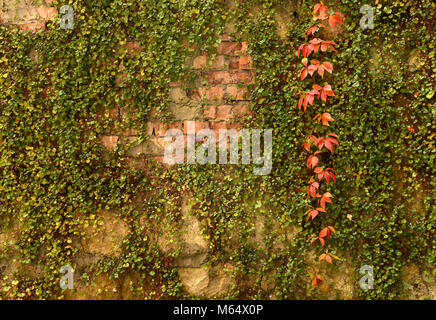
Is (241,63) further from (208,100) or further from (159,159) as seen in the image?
(159,159)

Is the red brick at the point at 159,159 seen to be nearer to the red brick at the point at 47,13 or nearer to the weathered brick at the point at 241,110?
the weathered brick at the point at 241,110

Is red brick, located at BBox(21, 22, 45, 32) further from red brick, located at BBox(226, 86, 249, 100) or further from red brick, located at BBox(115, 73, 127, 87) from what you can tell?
red brick, located at BBox(226, 86, 249, 100)

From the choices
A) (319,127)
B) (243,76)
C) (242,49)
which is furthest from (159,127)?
(319,127)

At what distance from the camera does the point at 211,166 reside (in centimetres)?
274

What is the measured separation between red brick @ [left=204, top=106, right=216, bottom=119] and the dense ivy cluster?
0.88ft

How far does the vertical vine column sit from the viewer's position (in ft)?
8.31

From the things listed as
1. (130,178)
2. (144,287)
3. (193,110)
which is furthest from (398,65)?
(144,287)

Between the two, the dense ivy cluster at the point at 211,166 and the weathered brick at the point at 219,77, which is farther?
the weathered brick at the point at 219,77

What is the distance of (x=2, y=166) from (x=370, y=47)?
114 inches

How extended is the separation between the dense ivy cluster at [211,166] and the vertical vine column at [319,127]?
0.25 ft

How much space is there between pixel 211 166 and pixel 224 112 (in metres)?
0.42

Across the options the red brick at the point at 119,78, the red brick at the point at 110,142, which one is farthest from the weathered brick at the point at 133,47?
the red brick at the point at 110,142

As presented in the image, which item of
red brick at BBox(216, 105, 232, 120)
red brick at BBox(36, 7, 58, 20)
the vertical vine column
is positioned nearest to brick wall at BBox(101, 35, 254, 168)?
red brick at BBox(216, 105, 232, 120)

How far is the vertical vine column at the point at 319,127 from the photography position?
8.31 ft
